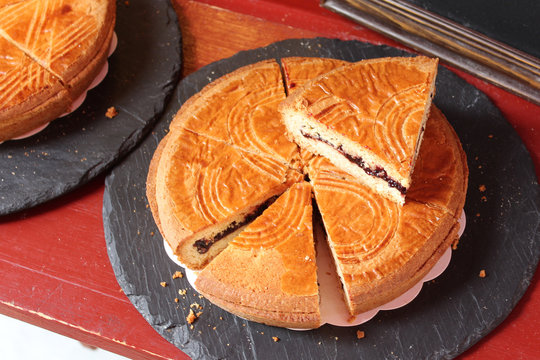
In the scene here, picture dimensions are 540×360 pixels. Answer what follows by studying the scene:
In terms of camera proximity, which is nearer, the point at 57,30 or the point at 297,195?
the point at 297,195

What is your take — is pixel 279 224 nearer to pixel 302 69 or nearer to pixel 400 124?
pixel 400 124

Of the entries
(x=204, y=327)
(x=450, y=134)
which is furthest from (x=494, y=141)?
(x=204, y=327)

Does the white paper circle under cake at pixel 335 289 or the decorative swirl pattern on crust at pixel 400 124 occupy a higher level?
the decorative swirl pattern on crust at pixel 400 124

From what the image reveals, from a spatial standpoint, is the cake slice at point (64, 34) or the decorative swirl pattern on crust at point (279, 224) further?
the cake slice at point (64, 34)

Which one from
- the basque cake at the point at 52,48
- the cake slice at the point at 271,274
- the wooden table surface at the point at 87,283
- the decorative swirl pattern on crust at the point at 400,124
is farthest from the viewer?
the basque cake at the point at 52,48

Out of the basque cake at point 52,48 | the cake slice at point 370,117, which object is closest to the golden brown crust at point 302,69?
the cake slice at point 370,117

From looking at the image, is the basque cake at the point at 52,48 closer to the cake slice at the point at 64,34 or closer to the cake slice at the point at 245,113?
the cake slice at the point at 64,34

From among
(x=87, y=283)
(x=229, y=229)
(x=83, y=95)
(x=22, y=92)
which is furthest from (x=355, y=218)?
(x=22, y=92)

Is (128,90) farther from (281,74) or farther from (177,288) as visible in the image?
(177,288)
